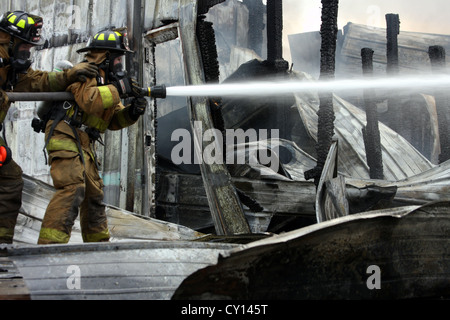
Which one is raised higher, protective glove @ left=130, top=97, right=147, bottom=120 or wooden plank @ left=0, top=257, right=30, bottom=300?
protective glove @ left=130, top=97, right=147, bottom=120

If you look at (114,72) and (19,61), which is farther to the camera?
(114,72)

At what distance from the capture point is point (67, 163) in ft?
13.4

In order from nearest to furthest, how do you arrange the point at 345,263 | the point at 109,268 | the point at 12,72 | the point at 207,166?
the point at 345,263 < the point at 109,268 < the point at 12,72 < the point at 207,166

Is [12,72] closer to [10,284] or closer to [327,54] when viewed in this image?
[10,284]

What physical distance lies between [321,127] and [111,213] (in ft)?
12.5

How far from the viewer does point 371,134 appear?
12250 mm

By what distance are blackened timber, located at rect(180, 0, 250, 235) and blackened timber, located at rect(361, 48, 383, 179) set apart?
5.99 meters

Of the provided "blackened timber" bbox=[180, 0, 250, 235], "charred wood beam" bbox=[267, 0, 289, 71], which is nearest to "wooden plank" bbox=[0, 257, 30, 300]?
"blackened timber" bbox=[180, 0, 250, 235]

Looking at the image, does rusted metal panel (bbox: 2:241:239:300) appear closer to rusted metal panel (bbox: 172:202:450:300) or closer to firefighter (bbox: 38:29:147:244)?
rusted metal panel (bbox: 172:202:450:300)

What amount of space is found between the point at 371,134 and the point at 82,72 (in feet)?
30.5

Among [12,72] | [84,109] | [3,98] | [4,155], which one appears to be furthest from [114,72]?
[4,155]

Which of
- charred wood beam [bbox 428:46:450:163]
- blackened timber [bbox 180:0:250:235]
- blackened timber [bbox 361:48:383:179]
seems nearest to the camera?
blackened timber [bbox 180:0:250:235]

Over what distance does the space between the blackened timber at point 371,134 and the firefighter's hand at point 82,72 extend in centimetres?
842

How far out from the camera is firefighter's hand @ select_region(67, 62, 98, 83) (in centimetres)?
411
